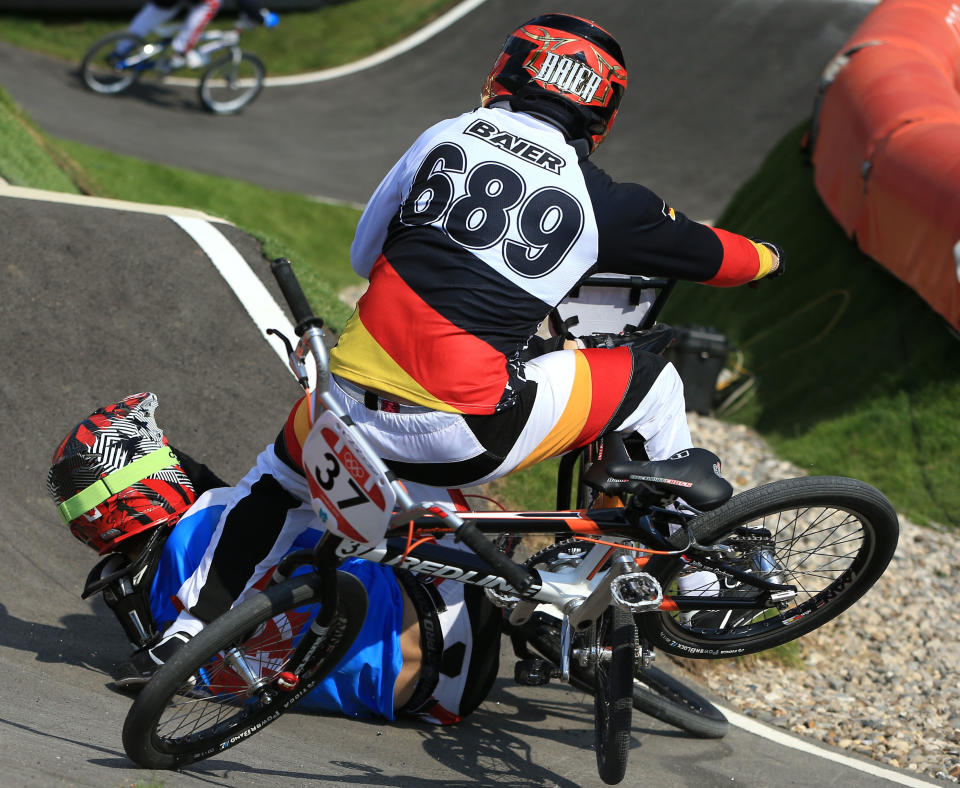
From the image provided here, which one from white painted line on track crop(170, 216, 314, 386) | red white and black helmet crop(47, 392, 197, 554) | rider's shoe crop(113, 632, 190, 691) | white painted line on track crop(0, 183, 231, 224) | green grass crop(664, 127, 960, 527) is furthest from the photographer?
green grass crop(664, 127, 960, 527)

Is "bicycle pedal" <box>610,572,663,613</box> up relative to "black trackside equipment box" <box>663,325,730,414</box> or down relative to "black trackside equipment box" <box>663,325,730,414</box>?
down

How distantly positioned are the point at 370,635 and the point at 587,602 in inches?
35.7

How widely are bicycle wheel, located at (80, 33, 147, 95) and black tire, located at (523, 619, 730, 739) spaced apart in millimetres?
15556

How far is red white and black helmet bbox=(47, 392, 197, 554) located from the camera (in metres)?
3.79

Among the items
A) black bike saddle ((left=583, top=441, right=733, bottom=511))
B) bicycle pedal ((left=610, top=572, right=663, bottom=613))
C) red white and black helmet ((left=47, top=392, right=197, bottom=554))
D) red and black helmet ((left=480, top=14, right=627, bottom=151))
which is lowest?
red white and black helmet ((left=47, top=392, right=197, bottom=554))

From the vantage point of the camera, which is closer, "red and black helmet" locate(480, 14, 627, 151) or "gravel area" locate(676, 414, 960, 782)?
"red and black helmet" locate(480, 14, 627, 151)

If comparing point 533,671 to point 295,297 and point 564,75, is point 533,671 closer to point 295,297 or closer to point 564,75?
point 295,297

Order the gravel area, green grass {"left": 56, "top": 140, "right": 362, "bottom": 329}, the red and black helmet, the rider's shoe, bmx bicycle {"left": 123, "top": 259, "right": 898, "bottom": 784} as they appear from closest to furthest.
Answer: bmx bicycle {"left": 123, "top": 259, "right": 898, "bottom": 784}
the red and black helmet
the rider's shoe
the gravel area
green grass {"left": 56, "top": 140, "right": 362, "bottom": 329}

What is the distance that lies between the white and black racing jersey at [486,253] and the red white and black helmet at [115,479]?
3.92ft

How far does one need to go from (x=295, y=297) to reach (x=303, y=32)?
65.6 feet

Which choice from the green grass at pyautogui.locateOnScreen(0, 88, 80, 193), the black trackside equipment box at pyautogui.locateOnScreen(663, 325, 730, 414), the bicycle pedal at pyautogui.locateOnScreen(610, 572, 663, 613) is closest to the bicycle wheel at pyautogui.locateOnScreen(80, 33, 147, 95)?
the green grass at pyautogui.locateOnScreen(0, 88, 80, 193)

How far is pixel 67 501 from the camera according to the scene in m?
3.79

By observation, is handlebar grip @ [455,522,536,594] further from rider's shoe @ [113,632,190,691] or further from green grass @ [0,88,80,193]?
green grass @ [0,88,80,193]

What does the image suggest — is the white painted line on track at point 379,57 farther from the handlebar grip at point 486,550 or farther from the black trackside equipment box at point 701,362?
the handlebar grip at point 486,550
